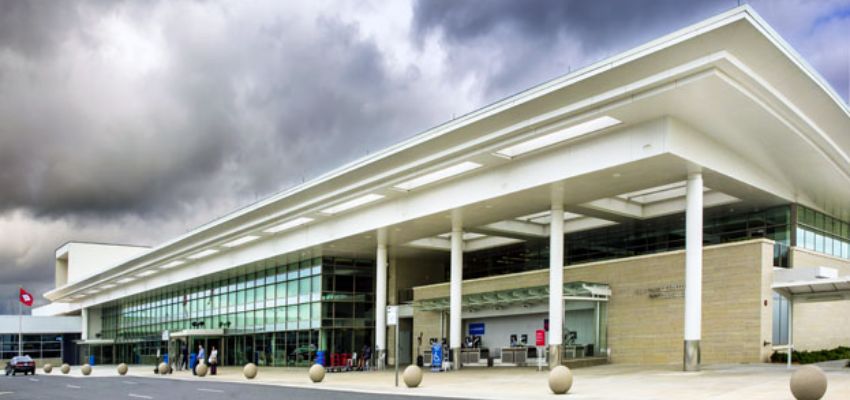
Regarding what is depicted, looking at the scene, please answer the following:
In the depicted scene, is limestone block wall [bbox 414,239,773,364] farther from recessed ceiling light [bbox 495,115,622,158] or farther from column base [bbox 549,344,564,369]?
recessed ceiling light [bbox 495,115,622,158]

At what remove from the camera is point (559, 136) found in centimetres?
2825

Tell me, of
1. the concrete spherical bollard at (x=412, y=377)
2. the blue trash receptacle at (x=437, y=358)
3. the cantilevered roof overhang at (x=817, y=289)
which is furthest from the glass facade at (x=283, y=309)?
the cantilevered roof overhang at (x=817, y=289)

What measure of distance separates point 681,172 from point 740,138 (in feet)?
7.52

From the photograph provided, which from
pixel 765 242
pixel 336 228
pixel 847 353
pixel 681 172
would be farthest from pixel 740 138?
pixel 336 228

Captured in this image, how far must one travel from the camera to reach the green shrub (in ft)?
94.7

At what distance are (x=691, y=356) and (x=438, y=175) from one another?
42.2 feet

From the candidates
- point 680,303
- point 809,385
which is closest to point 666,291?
point 680,303

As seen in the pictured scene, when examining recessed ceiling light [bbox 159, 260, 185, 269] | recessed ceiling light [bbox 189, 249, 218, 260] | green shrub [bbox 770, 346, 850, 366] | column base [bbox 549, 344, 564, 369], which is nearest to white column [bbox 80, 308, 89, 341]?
recessed ceiling light [bbox 159, 260, 185, 269]

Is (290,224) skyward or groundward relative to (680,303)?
skyward

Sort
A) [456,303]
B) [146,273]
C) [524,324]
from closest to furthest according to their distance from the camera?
[456,303] < [524,324] < [146,273]

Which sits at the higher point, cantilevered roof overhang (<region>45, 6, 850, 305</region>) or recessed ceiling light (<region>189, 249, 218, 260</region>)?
cantilevered roof overhang (<region>45, 6, 850, 305</region>)

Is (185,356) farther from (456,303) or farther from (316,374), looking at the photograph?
(316,374)

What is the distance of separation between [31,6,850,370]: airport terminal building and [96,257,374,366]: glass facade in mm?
176

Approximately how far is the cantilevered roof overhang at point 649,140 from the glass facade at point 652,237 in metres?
1.54
